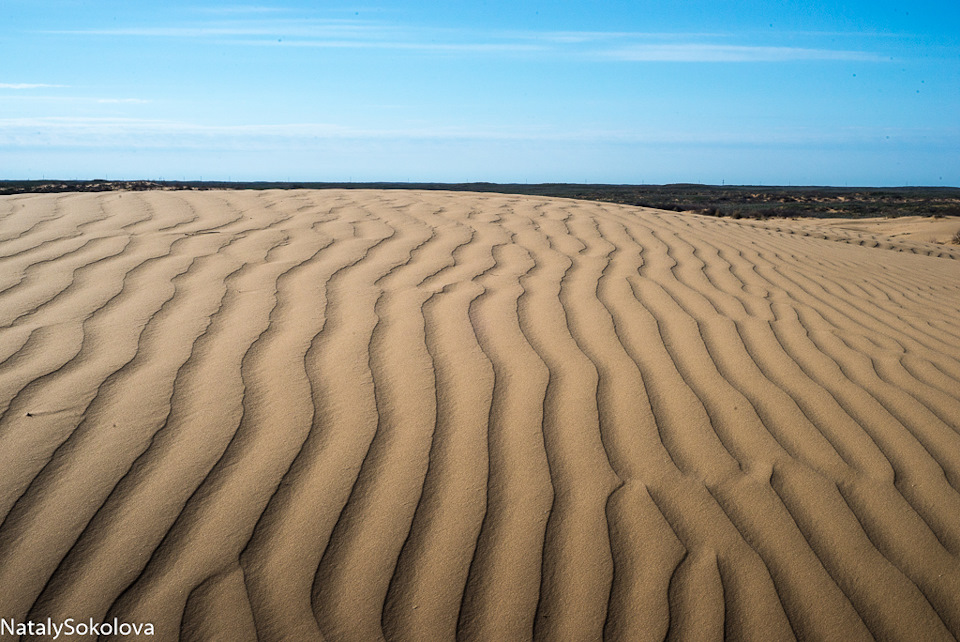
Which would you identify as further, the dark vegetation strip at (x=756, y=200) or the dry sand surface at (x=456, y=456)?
the dark vegetation strip at (x=756, y=200)

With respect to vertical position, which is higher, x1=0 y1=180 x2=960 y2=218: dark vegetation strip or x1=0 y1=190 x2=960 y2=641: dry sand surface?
x1=0 y1=190 x2=960 y2=641: dry sand surface

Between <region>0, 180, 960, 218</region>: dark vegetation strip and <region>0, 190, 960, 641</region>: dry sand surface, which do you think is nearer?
<region>0, 190, 960, 641</region>: dry sand surface

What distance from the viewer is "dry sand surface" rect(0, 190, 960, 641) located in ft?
4.31

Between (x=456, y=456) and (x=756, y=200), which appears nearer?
(x=456, y=456)

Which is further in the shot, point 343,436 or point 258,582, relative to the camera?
point 343,436

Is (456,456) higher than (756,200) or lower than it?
higher

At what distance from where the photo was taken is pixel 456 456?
171cm

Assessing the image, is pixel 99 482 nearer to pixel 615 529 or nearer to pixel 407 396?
pixel 407 396

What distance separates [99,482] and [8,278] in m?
1.72

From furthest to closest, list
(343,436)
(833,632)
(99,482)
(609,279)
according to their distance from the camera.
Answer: (609,279), (343,436), (99,482), (833,632)

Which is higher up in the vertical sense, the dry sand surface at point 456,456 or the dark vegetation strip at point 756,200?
the dry sand surface at point 456,456

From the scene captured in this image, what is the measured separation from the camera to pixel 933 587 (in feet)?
4.62

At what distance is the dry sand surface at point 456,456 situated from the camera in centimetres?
131

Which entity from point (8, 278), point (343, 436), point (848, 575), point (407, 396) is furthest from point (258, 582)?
point (8, 278)
